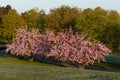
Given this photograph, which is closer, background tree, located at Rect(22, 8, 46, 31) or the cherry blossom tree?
the cherry blossom tree

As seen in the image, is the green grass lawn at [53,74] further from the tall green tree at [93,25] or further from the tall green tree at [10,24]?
the tall green tree at [10,24]

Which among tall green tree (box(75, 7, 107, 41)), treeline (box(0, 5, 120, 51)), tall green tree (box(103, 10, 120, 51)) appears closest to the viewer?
tall green tree (box(103, 10, 120, 51))

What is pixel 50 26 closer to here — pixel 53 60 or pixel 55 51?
pixel 53 60

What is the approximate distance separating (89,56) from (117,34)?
3903 cm

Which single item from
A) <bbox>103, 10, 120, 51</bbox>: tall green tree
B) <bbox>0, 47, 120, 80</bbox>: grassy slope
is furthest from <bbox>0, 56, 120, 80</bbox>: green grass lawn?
<bbox>103, 10, 120, 51</bbox>: tall green tree

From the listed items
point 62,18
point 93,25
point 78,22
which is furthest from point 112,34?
point 62,18

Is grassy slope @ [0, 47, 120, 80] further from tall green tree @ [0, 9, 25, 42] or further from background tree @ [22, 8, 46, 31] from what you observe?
tall green tree @ [0, 9, 25, 42]

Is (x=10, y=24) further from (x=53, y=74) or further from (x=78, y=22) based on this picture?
(x=53, y=74)

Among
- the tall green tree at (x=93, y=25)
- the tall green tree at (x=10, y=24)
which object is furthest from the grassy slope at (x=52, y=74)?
the tall green tree at (x=10, y=24)

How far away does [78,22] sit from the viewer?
85.9m

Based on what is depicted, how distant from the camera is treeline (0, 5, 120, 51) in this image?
85188 millimetres

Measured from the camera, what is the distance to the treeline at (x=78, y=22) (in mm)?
85188

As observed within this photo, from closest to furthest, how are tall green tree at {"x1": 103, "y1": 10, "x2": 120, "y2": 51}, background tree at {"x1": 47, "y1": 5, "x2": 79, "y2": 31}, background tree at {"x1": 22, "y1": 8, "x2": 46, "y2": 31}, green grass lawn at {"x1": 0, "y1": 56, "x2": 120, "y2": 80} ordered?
green grass lawn at {"x1": 0, "y1": 56, "x2": 120, "y2": 80}
tall green tree at {"x1": 103, "y1": 10, "x2": 120, "y2": 51}
background tree at {"x1": 47, "y1": 5, "x2": 79, "y2": 31}
background tree at {"x1": 22, "y1": 8, "x2": 46, "y2": 31}

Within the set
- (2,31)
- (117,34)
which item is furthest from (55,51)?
(2,31)
